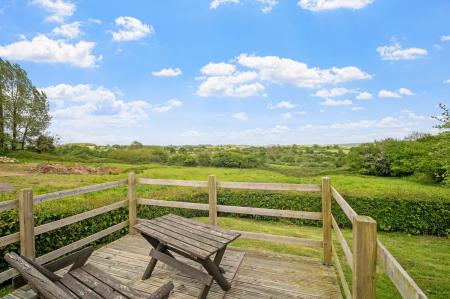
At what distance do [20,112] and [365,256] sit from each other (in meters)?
35.7

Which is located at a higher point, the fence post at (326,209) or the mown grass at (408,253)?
the fence post at (326,209)

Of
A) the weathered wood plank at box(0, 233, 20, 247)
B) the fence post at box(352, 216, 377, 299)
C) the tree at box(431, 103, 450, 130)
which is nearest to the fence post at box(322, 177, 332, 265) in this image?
the fence post at box(352, 216, 377, 299)

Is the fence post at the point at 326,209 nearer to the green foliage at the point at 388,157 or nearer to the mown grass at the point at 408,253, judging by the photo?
the mown grass at the point at 408,253

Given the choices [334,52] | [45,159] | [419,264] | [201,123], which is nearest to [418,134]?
[334,52]

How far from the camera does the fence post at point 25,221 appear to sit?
3.66 meters

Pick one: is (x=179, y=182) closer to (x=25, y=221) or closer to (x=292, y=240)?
(x=292, y=240)

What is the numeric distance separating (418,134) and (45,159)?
3364 centimetres

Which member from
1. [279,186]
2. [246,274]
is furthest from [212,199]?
[246,274]

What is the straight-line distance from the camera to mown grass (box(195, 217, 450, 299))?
15.8 ft

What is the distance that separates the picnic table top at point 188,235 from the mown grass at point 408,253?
6.32 feet

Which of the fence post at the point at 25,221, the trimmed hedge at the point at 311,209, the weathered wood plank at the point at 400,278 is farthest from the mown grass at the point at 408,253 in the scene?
the fence post at the point at 25,221

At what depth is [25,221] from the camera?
3.67 meters

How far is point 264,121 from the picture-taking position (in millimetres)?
23641

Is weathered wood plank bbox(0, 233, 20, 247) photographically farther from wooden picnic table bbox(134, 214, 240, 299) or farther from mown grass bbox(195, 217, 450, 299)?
mown grass bbox(195, 217, 450, 299)
